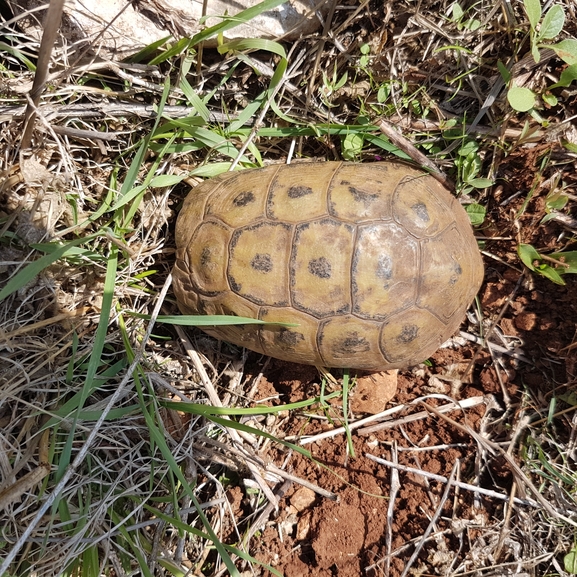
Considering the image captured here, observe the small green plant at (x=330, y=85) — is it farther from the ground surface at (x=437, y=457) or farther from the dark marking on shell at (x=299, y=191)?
the ground surface at (x=437, y=457)

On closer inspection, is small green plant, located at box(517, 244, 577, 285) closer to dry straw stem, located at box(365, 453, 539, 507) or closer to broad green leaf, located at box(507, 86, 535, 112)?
broad green leaf, located at box(507, 86, 535, 112)

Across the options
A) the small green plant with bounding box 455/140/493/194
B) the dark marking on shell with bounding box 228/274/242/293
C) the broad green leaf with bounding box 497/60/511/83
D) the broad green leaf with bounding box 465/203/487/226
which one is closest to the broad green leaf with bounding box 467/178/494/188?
the small green plant with bounding box 455/140/493/194

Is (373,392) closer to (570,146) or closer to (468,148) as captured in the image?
(468,148)

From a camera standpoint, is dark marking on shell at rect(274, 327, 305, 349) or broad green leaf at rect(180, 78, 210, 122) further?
broad green leaf at rect(180, 78, 210, 122)

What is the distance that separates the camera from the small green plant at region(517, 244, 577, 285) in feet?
9.12

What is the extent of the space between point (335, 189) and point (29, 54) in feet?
6.26

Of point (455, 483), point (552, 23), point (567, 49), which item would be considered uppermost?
point (552, 23)

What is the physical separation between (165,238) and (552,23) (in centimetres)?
253

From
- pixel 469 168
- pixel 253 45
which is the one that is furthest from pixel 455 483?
pixel 253 45

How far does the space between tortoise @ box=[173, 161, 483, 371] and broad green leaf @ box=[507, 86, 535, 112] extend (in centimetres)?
74

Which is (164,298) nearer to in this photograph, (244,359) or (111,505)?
(244,359)

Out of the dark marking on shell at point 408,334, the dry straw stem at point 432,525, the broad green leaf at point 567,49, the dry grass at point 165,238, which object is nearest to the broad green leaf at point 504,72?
the dry grass at point 165,238

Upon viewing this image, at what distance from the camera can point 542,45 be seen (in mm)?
2619

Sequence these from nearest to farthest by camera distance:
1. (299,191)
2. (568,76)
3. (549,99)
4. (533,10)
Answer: (299,191), (533,10), (568,76), (549,99)
